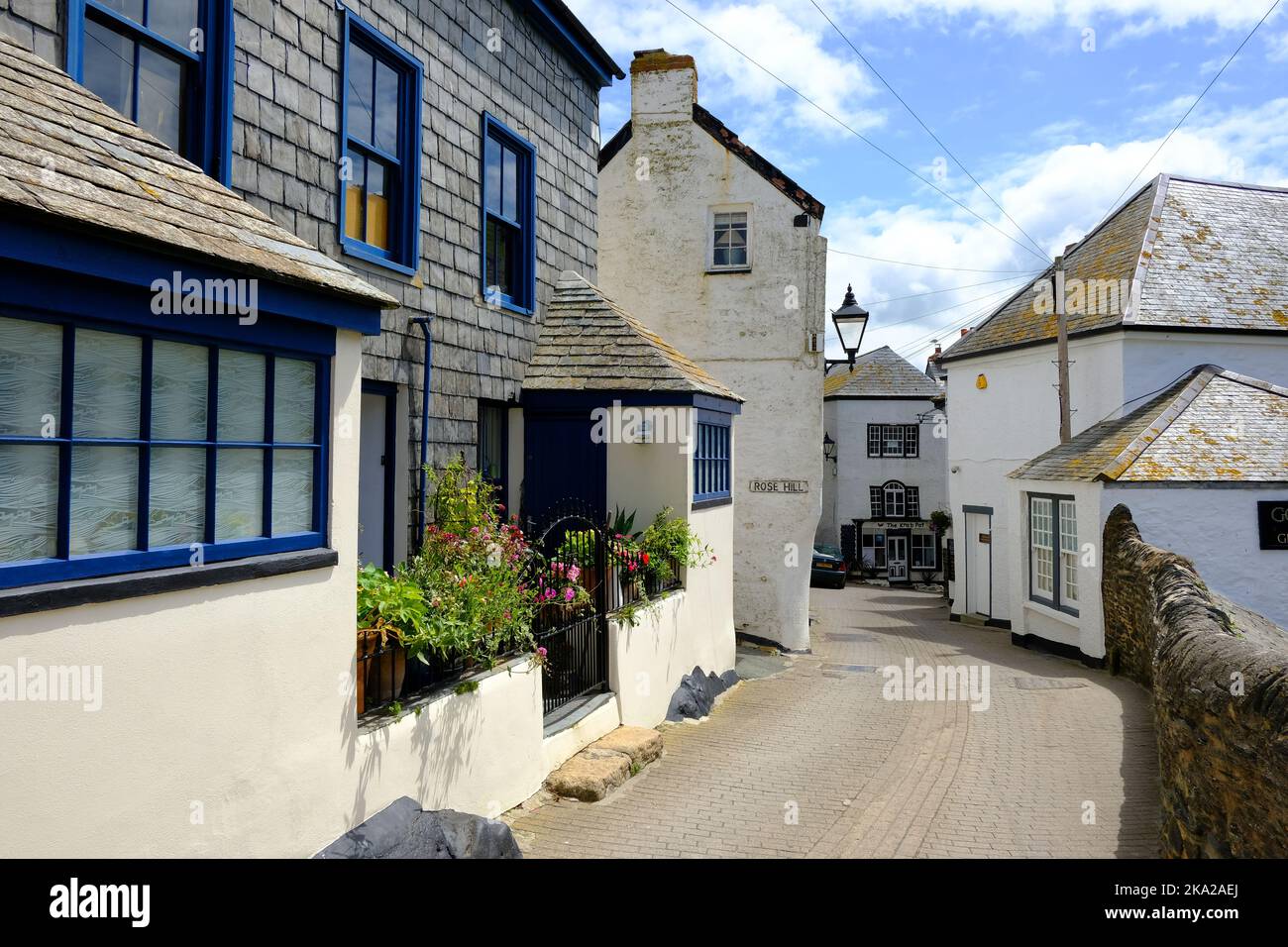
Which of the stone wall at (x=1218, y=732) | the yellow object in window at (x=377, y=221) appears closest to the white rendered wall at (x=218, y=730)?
the yellow object in window at (x=377, y=221)

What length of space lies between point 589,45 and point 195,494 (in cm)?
999

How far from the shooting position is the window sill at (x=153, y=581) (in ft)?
11.5

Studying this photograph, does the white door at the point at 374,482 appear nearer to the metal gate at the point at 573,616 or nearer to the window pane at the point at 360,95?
the metal gate at the point at 573,616

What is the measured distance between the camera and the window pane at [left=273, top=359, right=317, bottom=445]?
488cm

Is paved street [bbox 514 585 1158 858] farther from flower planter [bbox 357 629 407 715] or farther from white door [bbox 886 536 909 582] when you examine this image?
white door [bbox 886 536 909 582]

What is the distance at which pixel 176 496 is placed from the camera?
431 cm

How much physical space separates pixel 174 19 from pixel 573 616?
5739mm

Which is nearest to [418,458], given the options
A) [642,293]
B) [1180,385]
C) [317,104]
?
[317,104]

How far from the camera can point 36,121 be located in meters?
4.14

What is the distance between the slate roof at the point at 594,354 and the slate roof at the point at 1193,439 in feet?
25.5

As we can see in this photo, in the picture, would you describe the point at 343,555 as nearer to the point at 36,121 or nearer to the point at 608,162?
the point at 36,121

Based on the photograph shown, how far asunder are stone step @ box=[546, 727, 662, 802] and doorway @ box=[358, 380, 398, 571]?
2.54 m

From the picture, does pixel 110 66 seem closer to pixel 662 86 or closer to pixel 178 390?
pixel 178 390
